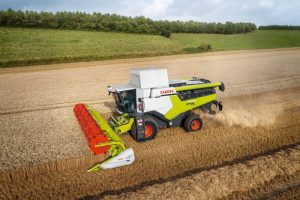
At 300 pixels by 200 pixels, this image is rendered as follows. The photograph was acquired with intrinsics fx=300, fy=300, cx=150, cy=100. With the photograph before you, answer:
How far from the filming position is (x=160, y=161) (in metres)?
9.26

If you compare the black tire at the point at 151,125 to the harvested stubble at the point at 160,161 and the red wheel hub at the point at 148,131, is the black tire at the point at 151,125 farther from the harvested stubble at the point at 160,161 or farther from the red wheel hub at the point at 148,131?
the harvested stubble at the point at 160,161

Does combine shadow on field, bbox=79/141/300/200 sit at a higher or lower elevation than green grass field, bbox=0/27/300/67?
lower

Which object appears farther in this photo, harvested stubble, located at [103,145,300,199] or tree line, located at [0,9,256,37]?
tree line, located at [0,9,256,37]

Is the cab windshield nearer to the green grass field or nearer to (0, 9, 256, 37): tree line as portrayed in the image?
the green grass field

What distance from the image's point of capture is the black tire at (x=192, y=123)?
11.4m

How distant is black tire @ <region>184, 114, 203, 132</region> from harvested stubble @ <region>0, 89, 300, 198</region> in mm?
267

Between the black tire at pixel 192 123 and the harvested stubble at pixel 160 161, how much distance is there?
0.27m

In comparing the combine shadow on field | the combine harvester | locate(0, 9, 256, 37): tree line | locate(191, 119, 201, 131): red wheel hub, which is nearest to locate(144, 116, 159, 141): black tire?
the combine harvester

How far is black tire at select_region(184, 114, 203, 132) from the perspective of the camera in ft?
37.4

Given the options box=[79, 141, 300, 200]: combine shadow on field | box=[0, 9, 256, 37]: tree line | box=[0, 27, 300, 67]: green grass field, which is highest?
box=[0, 9, 256, 37]: tree line

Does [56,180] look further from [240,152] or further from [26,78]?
[26,78]

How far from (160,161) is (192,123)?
9.21ft

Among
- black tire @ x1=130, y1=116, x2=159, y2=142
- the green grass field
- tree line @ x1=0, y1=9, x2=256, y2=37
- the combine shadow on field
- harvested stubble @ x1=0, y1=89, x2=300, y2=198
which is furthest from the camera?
tree line @ x1=0, y1=9, x2=256, y2=37

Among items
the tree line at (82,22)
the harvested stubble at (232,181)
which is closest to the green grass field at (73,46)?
the tree line at (82,22)
